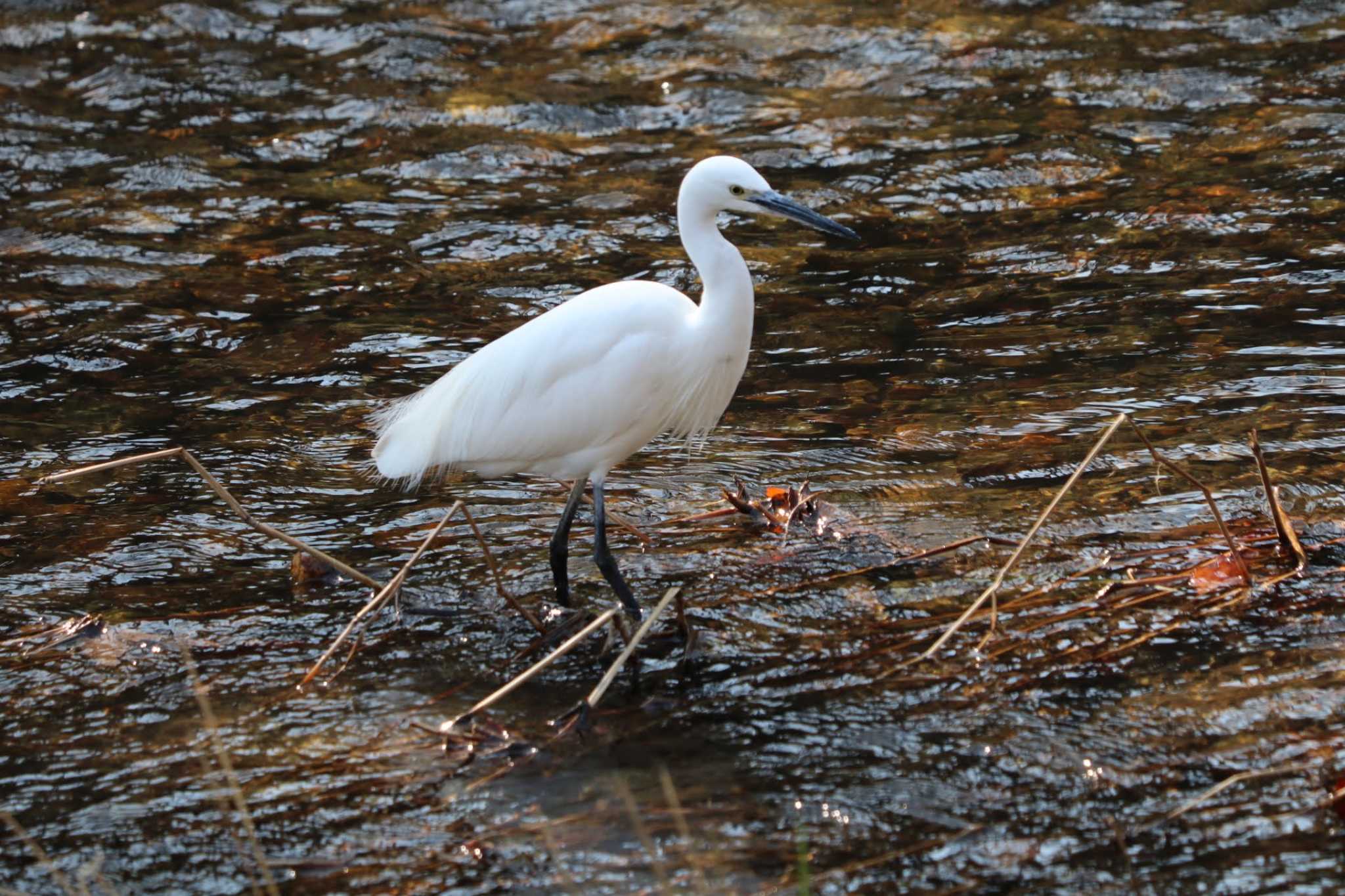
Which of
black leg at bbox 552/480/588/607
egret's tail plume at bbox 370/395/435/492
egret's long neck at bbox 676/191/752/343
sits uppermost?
egret's long neck at bbox 676/191/752/343

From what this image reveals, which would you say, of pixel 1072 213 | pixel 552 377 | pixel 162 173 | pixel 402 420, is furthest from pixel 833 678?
pixel 162 173

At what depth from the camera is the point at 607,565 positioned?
4.56m

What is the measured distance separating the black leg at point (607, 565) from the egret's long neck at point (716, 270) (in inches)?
25.6

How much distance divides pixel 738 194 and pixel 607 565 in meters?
1.16

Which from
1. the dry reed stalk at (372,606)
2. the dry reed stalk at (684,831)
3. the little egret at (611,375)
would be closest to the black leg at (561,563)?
the little egret at (611,375)

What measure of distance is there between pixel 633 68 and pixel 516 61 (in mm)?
804

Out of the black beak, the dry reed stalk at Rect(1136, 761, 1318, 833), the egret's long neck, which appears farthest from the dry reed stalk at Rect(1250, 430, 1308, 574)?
the egret's long neck

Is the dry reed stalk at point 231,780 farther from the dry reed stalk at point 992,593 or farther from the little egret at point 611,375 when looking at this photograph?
the dry reed stalk at point 992,593

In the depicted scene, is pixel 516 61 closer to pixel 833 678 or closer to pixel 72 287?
pixel 72 287

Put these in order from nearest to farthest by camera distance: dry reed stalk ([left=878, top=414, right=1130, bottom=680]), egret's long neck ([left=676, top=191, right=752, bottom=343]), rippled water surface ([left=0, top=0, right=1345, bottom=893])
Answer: rippled water surface ([left=0, top=0, right=1345, bottom=893]), dry reed stalk ([left=878, top=414, right=1130, bottom=680]), egret's long neck ([left=676, top=191, right=752, bottom=343])

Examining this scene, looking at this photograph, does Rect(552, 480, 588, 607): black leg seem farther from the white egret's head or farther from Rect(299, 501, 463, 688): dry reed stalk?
the white egret's head

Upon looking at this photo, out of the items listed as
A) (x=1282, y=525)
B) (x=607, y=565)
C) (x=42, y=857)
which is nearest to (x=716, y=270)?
(x=607, y=565)

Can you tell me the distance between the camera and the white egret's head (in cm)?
434

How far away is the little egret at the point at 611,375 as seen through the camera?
14.6 feet
